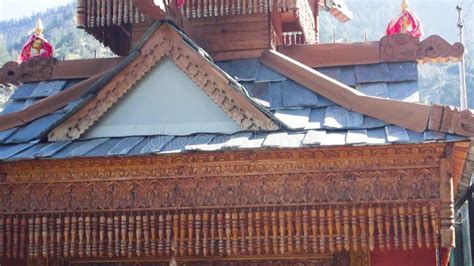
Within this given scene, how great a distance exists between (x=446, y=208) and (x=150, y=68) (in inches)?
127

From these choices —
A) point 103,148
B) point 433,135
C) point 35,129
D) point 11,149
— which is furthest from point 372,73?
point 11,149

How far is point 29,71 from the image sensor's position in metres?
8.93

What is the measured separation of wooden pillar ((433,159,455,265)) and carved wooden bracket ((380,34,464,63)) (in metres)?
2.13

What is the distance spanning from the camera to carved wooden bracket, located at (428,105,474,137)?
6020mm

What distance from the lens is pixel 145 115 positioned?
7.34 meters

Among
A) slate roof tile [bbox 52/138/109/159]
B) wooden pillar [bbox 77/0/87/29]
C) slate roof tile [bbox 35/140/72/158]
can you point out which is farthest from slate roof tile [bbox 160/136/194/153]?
wooden pillar [bbox 77/0/87/29]

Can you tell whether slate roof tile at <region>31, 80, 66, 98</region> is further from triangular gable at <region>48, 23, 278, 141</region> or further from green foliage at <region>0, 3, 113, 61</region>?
green foliage at <region>0, 3, 113, 61</region>

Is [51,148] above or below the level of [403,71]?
below

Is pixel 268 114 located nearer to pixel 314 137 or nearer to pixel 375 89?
pixel 314 137

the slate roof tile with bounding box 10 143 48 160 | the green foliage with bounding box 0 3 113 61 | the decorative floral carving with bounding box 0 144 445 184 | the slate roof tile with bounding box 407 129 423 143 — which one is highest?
the green foliage with bounding box 0 3 113 61

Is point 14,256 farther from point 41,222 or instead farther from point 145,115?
point 145,115

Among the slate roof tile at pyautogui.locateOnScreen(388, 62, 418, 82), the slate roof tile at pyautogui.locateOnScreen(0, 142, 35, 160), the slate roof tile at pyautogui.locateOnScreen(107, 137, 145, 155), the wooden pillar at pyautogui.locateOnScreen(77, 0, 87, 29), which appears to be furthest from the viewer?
the wooden pillar at pyautogui.locateOnScreen(77, 0, 87, 29)

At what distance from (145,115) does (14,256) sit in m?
1.91

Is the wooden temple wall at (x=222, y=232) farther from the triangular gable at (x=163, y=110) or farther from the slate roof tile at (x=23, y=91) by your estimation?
the slate roof tile at (x=23, y=91)
